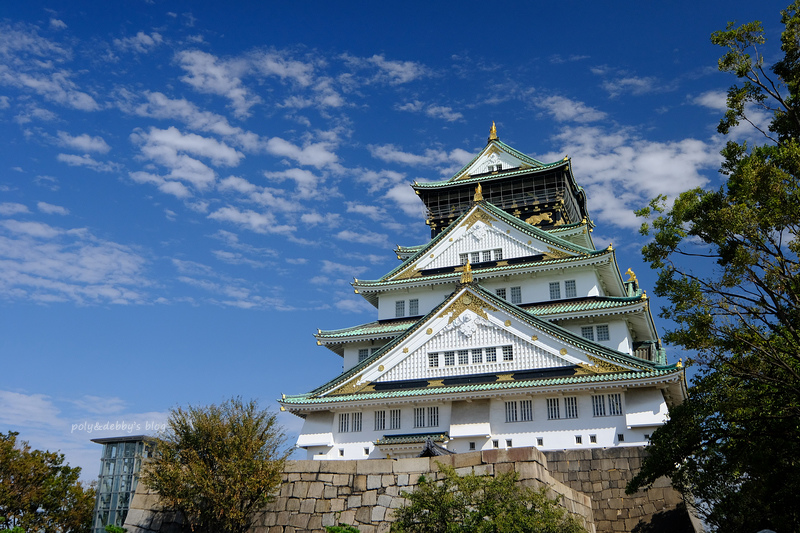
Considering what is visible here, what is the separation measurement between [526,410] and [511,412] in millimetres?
656

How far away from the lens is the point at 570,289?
35.2 metres

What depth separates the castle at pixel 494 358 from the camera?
27.8 meters

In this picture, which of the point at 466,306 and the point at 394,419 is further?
the point at 466,306

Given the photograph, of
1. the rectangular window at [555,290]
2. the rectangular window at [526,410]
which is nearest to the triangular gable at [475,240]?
the rectangular window at [555,290]

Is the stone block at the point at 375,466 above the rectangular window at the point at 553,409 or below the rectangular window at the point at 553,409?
below

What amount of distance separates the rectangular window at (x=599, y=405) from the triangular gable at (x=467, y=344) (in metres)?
1.92

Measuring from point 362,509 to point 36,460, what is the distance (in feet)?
70.9

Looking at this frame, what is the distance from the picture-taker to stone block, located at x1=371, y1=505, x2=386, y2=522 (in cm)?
1750

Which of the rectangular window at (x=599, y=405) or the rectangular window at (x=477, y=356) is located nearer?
the rectangular window at (x=599, y=405)

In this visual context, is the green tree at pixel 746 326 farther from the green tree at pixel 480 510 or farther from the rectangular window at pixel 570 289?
the rectangular window at pixel 570 289

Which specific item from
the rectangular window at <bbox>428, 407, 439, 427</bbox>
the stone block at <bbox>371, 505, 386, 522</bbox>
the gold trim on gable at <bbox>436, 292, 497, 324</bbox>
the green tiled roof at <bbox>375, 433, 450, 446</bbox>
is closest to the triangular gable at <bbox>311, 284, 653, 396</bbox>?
the gold trim on gable at <bbox>436, 292, 497, 324</bbox>

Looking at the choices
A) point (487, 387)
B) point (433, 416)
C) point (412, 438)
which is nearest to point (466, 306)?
point (487, 387)

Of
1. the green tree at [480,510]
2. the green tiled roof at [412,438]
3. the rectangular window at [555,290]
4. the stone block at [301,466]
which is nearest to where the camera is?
the green tree at [480,510]

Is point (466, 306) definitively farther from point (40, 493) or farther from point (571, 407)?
point (40, 493)
